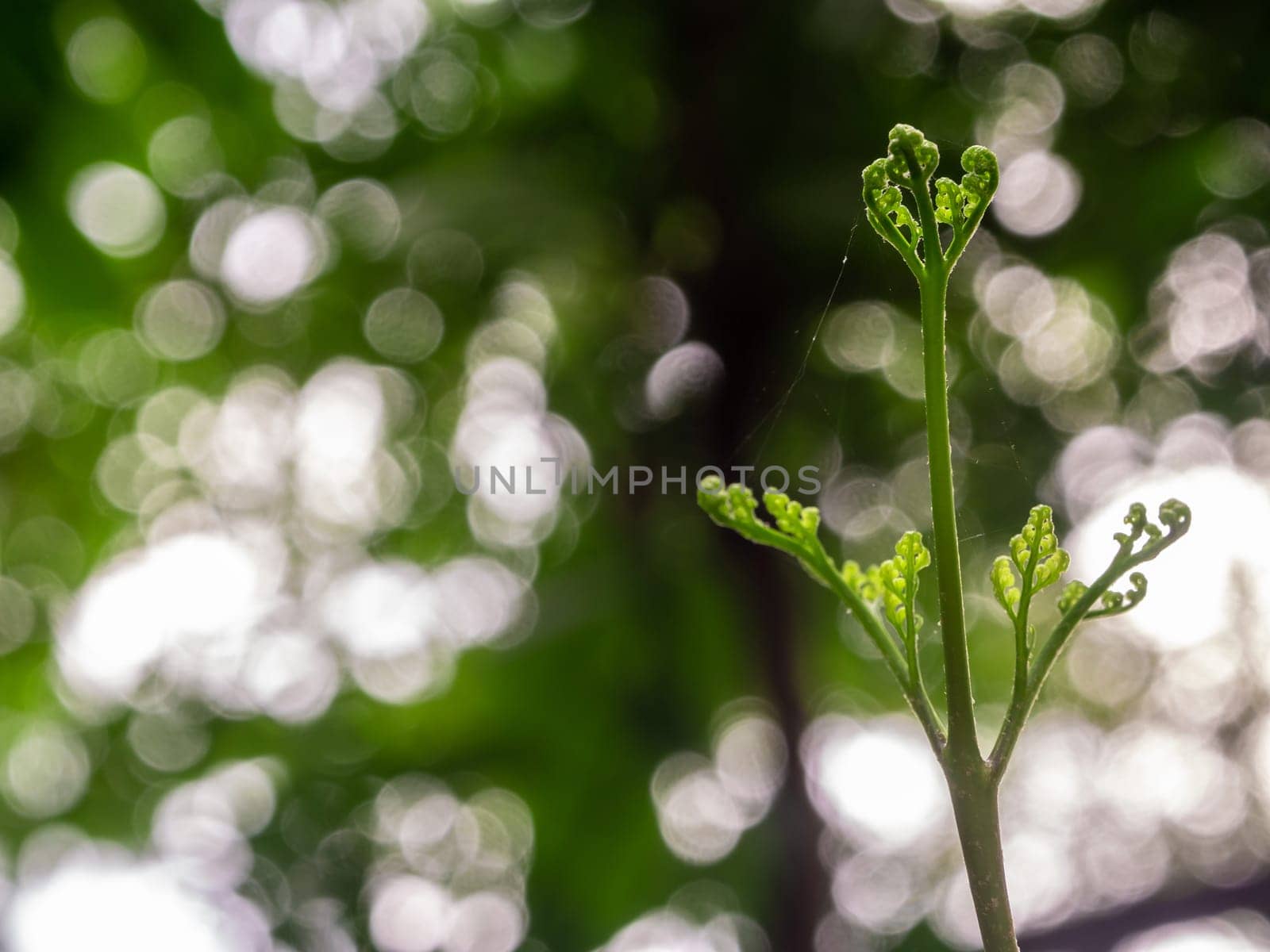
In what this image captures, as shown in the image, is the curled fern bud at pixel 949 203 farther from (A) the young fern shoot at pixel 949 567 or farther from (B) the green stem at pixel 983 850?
(B) the green stem at pixel 983 850

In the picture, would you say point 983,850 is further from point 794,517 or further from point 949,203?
point 949,203

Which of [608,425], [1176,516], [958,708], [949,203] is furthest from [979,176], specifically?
[608,425]

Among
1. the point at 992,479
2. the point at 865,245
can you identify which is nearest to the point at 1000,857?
the point at 865,245

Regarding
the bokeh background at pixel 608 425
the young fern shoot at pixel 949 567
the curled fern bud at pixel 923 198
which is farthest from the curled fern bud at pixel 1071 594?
the bokeh background at pixel 608 425

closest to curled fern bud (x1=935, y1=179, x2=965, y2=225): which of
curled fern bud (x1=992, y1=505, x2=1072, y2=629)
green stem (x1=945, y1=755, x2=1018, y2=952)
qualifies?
curled fern bud (x1=992, y1=505, x2=1072, y2=629)

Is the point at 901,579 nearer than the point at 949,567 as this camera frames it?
No

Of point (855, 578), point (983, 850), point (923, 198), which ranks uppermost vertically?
point (923, 198)

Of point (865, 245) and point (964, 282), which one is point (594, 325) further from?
point (865, 245)
